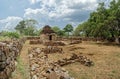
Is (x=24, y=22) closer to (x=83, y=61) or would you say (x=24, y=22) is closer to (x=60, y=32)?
(x=60, y=32)

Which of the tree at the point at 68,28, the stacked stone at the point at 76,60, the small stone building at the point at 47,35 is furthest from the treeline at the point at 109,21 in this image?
the tree at the point at 68,28

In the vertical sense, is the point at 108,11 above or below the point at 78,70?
above

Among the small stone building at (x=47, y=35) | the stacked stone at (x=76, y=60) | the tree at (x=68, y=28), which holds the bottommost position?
the stacked stone at (x=76, y=60)

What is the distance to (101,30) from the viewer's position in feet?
130

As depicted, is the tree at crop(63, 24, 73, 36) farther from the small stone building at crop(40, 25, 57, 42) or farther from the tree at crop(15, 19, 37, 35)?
the small stone building at crop(40, 25, 57, 42)

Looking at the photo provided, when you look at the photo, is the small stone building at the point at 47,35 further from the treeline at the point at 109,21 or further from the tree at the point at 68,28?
the tree at the point at 68,28

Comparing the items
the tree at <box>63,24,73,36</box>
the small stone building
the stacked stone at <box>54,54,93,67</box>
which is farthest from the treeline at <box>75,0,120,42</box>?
the tree at <box>63,24,73,36</box>

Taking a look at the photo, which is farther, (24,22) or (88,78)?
(24,22)

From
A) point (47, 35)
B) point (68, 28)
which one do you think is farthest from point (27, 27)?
point (47, 35)

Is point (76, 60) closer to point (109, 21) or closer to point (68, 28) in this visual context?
point (109, 21)

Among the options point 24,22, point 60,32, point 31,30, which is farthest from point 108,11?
point 24,22

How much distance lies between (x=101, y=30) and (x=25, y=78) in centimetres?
3072

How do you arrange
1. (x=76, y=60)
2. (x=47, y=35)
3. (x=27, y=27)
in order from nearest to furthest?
1. (x=76, y=60)
2. (x=47, y=35)
3. (x=27, y=27)

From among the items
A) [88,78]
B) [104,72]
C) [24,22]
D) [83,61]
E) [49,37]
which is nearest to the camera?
[88,78]
